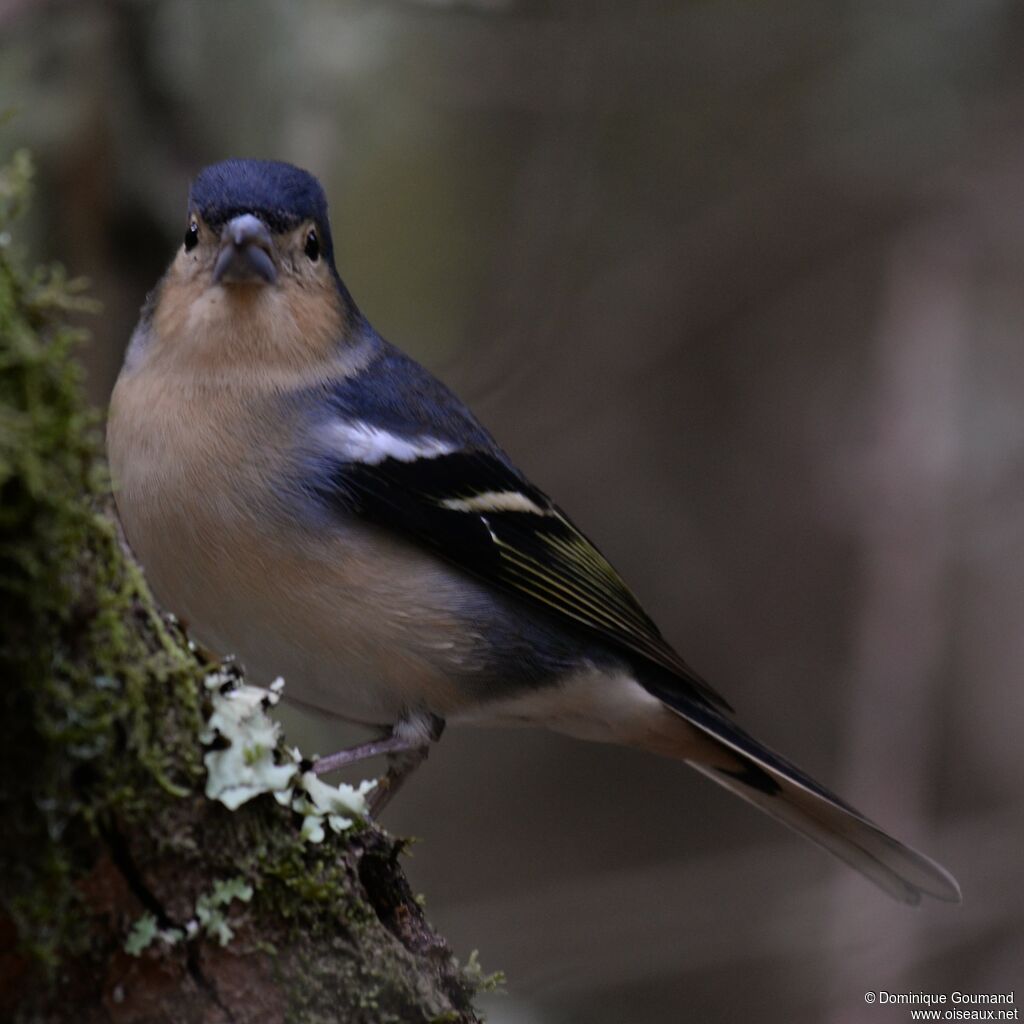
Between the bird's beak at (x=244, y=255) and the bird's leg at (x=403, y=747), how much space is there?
1257mm

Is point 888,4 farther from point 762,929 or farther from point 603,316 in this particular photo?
point 762,929

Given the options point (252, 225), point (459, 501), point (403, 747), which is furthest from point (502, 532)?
point (252, 225)

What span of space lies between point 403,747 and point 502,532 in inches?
27.7

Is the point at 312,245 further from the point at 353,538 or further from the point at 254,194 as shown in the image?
the point at 353,538

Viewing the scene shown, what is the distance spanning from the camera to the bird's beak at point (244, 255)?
11.5 feet

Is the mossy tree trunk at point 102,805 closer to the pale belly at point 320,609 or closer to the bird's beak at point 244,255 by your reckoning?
the pale belly at point 320,609

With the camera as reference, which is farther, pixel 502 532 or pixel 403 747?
pixel 502 532

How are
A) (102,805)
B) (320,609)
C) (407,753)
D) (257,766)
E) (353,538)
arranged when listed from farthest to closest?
(407,753) → (353,538) → (320,609) → (257,766) → (102,805)

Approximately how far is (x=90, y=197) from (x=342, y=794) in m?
3.72

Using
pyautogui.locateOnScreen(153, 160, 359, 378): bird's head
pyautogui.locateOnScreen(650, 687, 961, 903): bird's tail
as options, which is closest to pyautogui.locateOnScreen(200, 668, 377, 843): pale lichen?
pyautogui.locateOnScreen(153, 160, 359, 378): bird's head

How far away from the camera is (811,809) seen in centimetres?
414

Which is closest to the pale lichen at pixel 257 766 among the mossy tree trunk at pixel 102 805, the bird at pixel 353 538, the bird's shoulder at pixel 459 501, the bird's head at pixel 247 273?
the mossy tree trunk at pixel 102 805

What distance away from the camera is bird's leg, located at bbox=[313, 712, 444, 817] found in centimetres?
351

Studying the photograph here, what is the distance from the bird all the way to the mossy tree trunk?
0.80 meters
